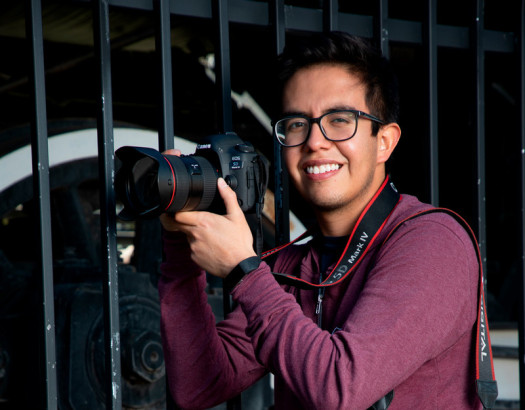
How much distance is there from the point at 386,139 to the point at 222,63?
39cm

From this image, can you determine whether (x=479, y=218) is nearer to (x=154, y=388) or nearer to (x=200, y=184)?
(x=200, y=184)

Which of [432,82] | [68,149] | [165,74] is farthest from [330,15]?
[68,149]

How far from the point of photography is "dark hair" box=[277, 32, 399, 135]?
145cm

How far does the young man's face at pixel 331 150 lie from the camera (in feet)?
4.58

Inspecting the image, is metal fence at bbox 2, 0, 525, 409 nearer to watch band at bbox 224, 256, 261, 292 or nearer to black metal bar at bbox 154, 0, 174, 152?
black metal bar at bbox 154, 0, 174, 152

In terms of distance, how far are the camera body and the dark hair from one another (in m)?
0.24

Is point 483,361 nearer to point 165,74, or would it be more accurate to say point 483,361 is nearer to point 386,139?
point 386,139

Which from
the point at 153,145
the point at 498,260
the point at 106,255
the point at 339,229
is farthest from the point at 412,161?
the point at 106,255

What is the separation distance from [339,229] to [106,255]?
49cm

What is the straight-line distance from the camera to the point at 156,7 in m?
→ 1.40

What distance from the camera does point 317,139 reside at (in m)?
1.39

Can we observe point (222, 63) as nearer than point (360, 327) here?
No

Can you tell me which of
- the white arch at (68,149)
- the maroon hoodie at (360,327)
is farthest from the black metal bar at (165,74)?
the white arch at (68,149)

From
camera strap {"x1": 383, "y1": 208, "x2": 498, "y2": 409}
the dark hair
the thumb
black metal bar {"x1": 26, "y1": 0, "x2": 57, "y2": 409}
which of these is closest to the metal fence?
black metal bar {"x1": 26, "y1": 0, "x2": 57, "y2": 409}
